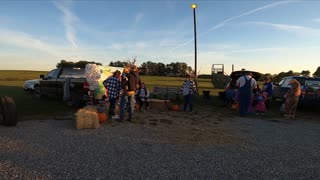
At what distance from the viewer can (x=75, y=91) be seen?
11992 millimetres

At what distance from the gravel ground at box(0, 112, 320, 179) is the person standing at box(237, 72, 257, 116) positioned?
3434mm

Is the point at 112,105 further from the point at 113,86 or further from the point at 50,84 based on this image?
the point at 50,84

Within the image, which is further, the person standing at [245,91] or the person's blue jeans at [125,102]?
the person standing at [245,91]

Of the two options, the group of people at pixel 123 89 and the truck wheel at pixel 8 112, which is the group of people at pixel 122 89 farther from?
the truck wheel at pixel 8 112

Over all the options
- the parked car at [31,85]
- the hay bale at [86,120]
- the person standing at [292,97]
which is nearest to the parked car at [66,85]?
the parked car at [31,85]

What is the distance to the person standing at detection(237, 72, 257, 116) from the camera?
1150 centimetres

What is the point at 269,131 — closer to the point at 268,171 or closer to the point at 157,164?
the point at 268,171

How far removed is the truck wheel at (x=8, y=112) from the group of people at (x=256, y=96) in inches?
321

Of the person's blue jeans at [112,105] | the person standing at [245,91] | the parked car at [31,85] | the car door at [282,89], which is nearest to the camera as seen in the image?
the person's blue jeans at [112,105]

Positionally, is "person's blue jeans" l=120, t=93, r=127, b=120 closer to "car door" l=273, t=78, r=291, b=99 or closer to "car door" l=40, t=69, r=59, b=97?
"car door" l=40, t=69, r=59, b=97

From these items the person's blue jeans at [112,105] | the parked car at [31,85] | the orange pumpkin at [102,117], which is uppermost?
the parked car at [31,85]

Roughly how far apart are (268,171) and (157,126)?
4314 millimetres

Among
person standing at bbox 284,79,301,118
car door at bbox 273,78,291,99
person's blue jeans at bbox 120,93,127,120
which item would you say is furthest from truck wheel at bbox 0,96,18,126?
car door at bbox 273,78,291,99

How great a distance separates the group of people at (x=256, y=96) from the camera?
11148 millimetres
